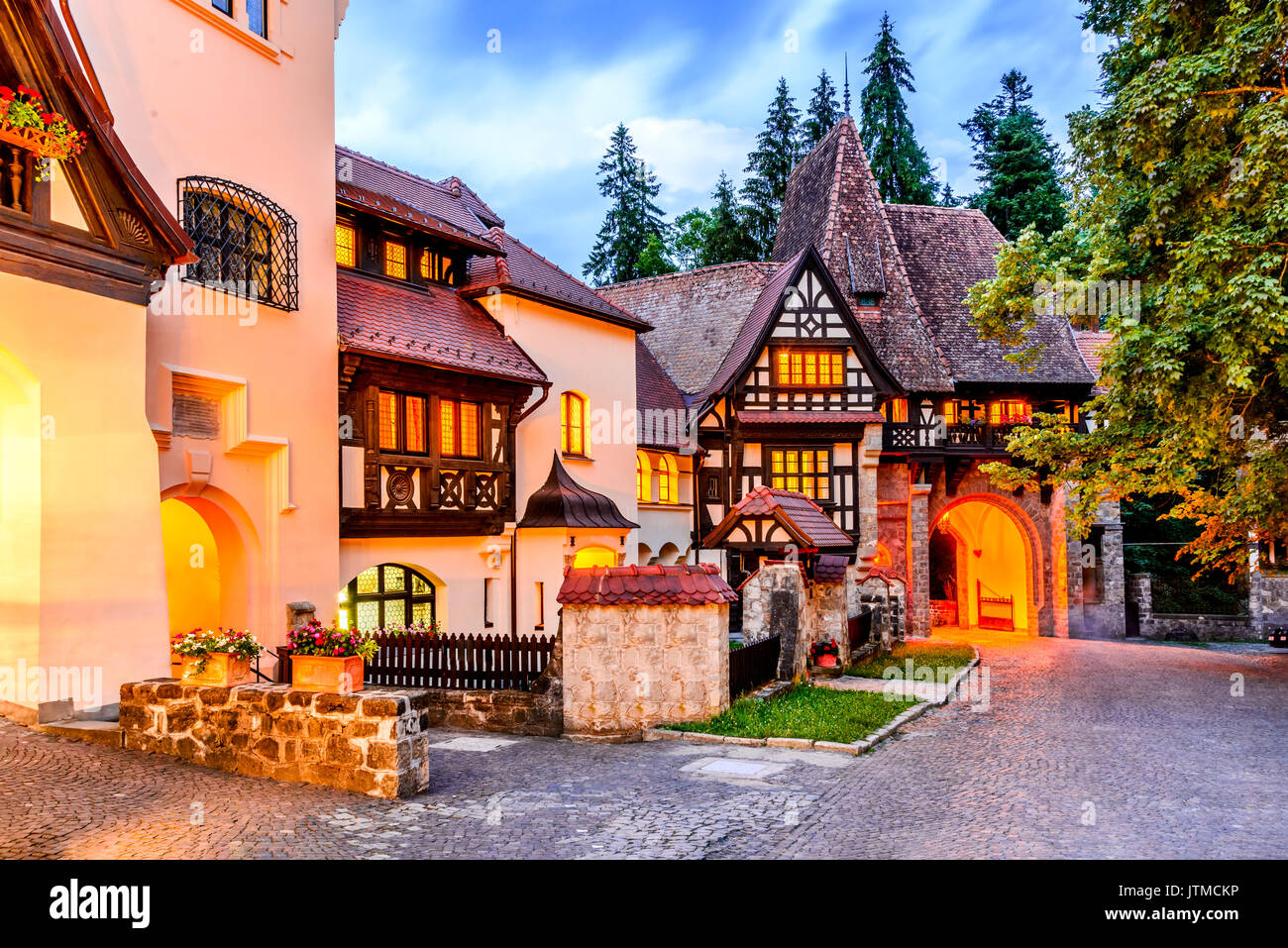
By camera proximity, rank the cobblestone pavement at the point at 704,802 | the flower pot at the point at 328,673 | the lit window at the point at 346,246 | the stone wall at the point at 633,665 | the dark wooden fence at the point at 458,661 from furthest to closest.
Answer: the lit window at the point at 346,246 → the dark wooden fence at the point at 458,661 → the stone wall at the point at 633,665 → the flower pot at the point at 328,673 → the cobblestone pavement at the point at 704,802

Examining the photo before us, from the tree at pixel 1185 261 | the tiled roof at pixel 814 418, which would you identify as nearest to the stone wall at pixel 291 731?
the tree at pixel 1185 261

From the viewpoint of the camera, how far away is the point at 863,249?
2964 centimetres

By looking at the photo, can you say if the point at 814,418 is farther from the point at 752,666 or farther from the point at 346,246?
the point at 346,246

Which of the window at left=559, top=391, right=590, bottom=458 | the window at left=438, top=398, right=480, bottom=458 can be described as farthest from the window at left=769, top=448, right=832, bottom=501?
the window at left=438, top=398, right=480, bottom=458

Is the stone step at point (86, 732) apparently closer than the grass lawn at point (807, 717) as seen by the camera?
Yes

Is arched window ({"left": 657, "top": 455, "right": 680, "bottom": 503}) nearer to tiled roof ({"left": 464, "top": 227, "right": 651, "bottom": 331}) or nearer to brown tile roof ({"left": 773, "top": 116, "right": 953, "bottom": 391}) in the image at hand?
tiled roof ({"left": 464, "top": 227, "right": 651, "bottom": 331})

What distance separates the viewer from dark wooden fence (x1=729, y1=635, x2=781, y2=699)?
12.9 m

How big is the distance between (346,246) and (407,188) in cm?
401

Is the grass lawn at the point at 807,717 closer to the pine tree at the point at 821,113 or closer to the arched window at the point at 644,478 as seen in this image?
the arched window at the point at 644,478

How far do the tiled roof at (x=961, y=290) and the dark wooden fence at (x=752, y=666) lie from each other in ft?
54.4

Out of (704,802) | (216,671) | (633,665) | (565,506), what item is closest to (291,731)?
(216,671)

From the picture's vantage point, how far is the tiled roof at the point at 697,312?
27484mm

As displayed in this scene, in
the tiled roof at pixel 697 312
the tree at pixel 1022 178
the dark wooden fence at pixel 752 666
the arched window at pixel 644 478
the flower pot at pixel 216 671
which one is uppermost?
the tree at pixel 1022 178
